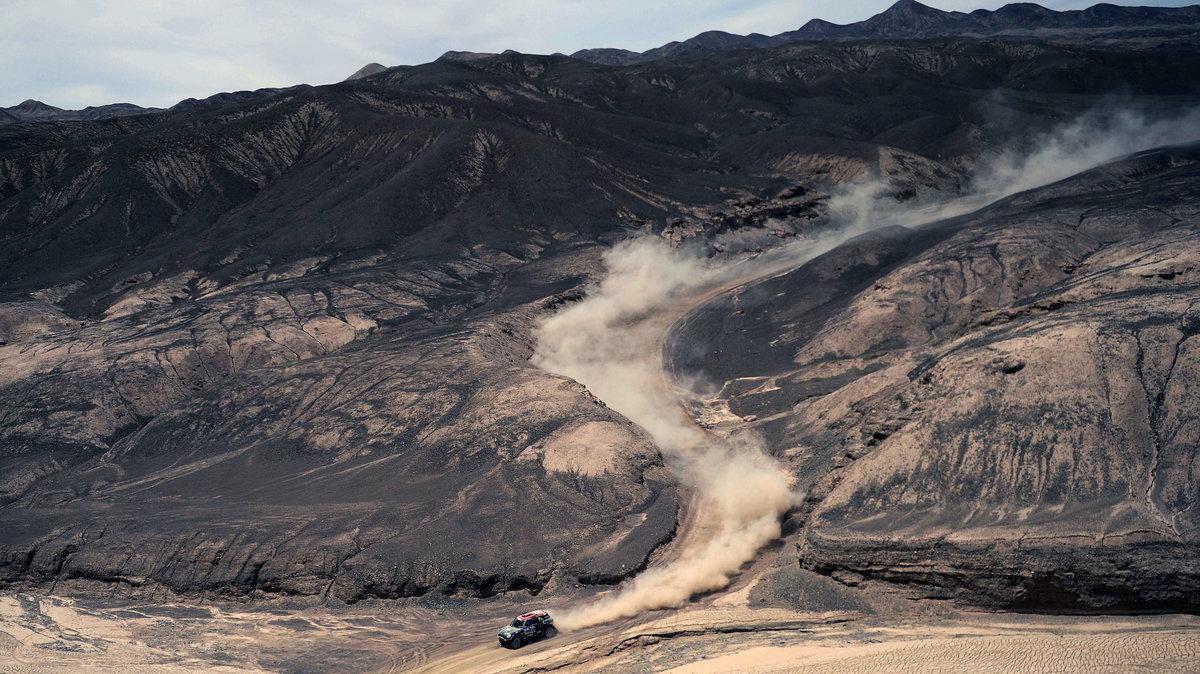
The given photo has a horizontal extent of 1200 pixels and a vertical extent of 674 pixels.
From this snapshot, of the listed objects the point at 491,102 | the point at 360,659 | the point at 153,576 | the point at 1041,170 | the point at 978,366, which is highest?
the point at 491,102

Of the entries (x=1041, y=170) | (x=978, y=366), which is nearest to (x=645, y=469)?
(x=978, y=366)

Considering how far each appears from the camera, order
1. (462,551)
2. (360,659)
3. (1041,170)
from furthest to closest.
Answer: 1. (1041,170)
2. (462,551)
3. (360,659)

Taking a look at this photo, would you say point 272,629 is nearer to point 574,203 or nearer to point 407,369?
point 407,369

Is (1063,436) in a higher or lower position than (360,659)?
higher

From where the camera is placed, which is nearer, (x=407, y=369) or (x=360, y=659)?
(x=360, y=659)

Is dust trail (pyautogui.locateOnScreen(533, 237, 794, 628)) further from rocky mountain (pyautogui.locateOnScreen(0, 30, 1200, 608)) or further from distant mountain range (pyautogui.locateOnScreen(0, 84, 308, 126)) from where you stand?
distant mountain range (pyautogui.locateOnScreen(0, 84, 308, 126))

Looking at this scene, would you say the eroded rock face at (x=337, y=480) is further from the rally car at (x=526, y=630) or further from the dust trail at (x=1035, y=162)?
the dust trail at (x=1035, y=162)

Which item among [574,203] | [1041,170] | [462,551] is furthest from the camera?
[1041,170]

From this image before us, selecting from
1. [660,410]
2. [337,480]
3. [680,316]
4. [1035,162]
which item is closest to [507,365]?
[660,410]
